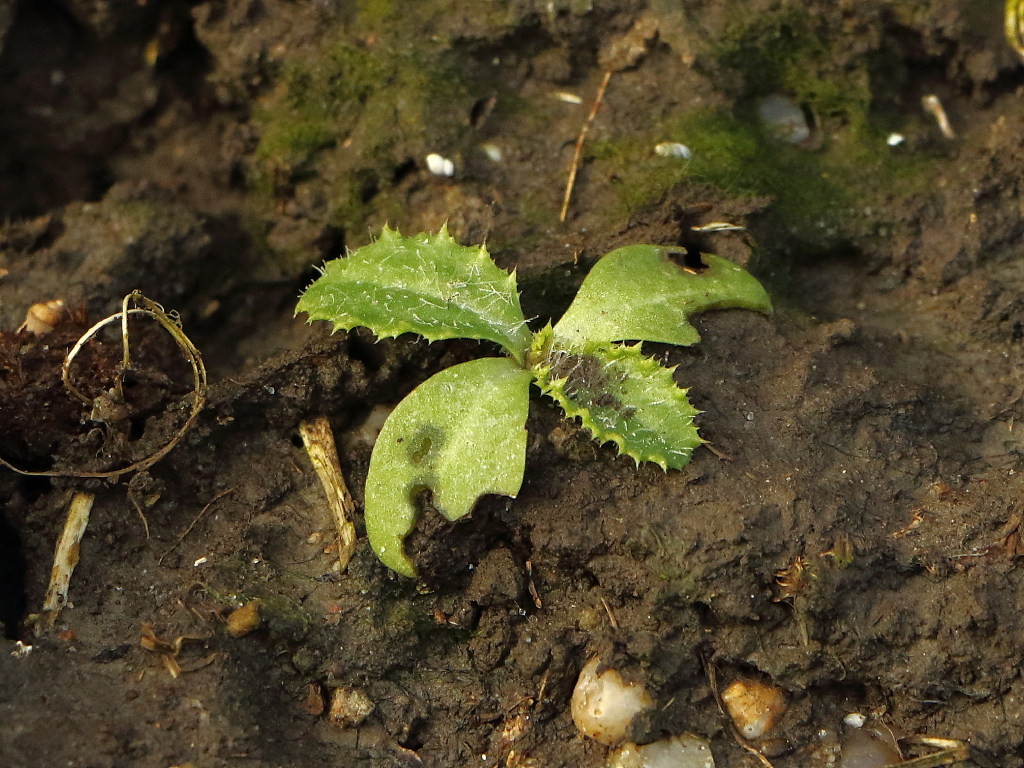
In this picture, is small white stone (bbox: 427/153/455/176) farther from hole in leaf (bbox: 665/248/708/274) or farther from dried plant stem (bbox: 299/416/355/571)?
dried plant stem (bbox: 299/416/355/571)

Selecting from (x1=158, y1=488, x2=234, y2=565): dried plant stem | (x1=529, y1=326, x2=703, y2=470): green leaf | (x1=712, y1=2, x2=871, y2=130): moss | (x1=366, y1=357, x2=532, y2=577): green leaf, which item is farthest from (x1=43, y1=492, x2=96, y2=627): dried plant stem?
(x1=712, y1=2, x2=871, y2=130): moss

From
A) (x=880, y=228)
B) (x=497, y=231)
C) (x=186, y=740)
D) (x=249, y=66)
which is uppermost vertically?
(x=249, y=66)

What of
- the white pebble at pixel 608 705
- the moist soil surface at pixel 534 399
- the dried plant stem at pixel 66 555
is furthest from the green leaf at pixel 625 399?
the dried plant stem at pixel 66 555

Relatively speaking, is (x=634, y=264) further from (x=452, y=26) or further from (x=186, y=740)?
(x=186, y=740)

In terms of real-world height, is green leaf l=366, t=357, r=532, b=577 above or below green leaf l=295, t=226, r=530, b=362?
below

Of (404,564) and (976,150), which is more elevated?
(976,150)

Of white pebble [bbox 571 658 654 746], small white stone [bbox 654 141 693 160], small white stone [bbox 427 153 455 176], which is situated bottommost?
white pebble [bbox 571 658 654 746]

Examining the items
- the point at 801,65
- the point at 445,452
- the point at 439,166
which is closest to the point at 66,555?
the point at 445,452

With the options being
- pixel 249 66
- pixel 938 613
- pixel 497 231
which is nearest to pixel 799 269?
pixel 497 231
